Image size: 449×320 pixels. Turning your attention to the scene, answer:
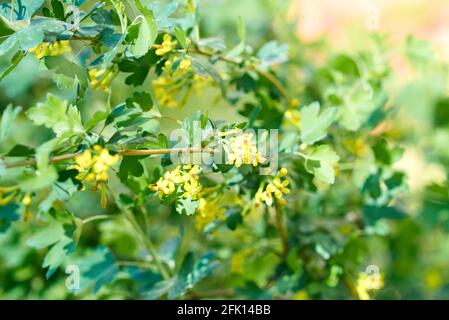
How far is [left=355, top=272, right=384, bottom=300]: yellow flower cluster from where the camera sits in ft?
3.86

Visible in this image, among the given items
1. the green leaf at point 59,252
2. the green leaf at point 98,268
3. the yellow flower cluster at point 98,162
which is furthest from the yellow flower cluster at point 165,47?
the green leaf at point 98,268

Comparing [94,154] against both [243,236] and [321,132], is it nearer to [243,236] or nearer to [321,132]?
[321,132]

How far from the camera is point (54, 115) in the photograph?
83 cm

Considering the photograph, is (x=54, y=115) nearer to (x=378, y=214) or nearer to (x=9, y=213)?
(x=9, y=213)

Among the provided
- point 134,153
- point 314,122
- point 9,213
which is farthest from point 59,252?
point 314,122

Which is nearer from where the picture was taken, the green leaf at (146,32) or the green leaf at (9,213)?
the green leaf at (146,32)

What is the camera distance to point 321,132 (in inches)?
40.8

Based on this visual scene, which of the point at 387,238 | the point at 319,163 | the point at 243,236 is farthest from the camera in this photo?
the point at 387,238

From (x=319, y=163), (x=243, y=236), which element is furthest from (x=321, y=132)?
(x=243, y=236)

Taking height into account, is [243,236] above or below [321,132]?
below

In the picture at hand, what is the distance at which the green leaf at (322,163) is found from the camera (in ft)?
3.15

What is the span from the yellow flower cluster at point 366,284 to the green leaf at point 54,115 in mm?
656

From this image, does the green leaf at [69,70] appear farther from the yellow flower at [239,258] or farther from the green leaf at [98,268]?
the yellow flower at [239,258]
